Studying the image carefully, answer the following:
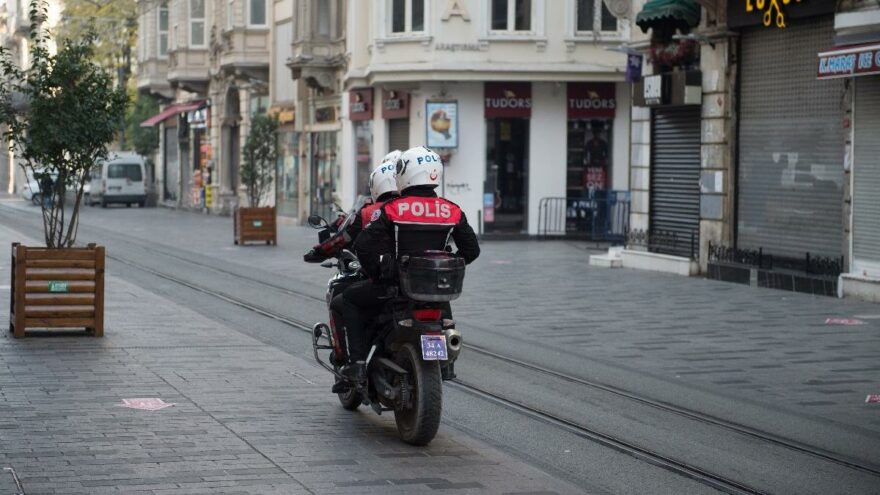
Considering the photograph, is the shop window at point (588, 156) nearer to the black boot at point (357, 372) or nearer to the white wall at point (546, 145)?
the white wall at point (546, 145)

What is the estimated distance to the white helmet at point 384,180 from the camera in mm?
9375

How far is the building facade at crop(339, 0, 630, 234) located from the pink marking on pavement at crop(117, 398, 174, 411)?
2588 cm

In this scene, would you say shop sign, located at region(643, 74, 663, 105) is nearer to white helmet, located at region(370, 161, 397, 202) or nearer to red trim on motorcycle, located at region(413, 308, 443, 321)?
white helmet, located at region(370, 161, 397, 202)

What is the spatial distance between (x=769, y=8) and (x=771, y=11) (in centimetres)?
5

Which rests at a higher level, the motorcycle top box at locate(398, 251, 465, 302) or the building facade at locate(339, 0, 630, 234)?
the building facade at locate(339, 0, 630, 234)

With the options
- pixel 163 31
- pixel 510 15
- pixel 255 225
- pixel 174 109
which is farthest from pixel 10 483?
pixel 163 31

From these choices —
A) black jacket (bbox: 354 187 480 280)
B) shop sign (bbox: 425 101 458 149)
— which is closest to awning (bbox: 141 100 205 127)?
shop sign (bbox: 425 101 458 149)

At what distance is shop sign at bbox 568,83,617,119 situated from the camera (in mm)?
36375

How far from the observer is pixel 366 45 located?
1517 inches

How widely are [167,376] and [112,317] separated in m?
4.76

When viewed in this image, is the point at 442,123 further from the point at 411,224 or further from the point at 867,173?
the point at 411,224

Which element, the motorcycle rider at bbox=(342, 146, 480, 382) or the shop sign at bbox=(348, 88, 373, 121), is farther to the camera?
the shop sign at bbox=(348, 88, 373, 121)

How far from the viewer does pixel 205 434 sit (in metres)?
8.88

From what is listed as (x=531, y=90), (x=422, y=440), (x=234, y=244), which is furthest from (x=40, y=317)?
(x=531, y=90)
